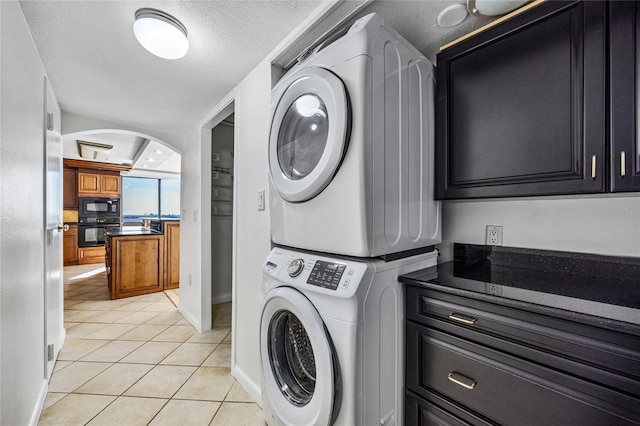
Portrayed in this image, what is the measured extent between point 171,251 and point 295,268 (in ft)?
12.0

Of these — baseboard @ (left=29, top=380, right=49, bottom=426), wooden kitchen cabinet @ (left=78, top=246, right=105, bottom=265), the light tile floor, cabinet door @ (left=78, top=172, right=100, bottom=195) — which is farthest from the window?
baseboard @ (left=29, top=380, right=49, bottom=426)

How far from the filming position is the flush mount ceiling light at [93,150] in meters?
4.59

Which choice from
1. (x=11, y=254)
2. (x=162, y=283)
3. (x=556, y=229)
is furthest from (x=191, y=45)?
(x=162, y=283)

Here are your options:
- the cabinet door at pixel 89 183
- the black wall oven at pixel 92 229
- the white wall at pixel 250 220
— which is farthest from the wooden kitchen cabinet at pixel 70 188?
the white wall at pixel 250 220

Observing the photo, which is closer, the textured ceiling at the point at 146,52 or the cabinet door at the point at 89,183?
the textured ceiling at the point at 146,52

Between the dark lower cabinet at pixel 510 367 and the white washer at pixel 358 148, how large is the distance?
0.35m

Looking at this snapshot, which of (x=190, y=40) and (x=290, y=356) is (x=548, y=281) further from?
(x=190, y=40)

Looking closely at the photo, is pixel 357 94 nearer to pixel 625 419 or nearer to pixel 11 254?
pixel 625 419

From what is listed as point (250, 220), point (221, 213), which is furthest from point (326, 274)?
point (221, 213)

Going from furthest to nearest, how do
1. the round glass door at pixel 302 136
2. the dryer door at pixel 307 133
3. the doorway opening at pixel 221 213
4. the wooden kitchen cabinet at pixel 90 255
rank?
the wooden kitchen cabinet at pixel 90 255, the doorway opening at pixel 221 213, the round glass door at pixel 302 136, the dryer door at pixel 307 133

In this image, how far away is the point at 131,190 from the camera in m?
7.66

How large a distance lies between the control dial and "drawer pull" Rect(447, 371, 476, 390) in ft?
2.24

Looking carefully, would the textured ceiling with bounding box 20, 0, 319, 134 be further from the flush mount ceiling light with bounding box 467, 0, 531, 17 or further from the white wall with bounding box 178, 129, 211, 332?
the flush mount ceiling light with bounding box 467, 0, 531, 17

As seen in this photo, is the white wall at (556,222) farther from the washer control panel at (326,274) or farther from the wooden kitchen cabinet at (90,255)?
the wooden kitchen cabinet at (90,255)
